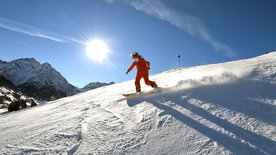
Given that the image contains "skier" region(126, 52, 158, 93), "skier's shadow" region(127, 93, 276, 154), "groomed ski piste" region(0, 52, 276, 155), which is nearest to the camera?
"skier's shadow" region(127, 93, 276, 154)

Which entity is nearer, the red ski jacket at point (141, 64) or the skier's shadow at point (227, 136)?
the skier's shadow at point (227, 136)

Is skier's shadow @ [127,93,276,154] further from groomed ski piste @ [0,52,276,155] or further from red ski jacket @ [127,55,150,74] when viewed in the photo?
red ski jacket @ [127,55,150,74]

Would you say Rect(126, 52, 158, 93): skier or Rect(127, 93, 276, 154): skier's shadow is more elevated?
Rect(126, 52, 158, 93): skier

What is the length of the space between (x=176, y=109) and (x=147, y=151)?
4.28 ft

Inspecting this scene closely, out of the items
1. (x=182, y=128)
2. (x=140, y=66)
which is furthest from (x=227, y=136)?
(x=140, y=66)

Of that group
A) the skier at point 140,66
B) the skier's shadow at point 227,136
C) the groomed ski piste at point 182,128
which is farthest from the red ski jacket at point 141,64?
the skier's shadow at point 227,136

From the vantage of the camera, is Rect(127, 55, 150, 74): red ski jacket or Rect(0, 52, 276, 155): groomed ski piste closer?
Rect(0, 52, 276, 155): groomed ski piste

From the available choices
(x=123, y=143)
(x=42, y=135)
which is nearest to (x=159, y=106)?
(x=123, y=143)

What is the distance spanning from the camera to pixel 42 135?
2953 millimetres

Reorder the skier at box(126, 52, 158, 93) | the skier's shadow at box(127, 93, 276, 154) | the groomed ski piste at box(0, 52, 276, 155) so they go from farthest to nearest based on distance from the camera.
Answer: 1. the skier at box(126, 52, 158, 93)
2. the groomed ski piste at box(0, 52, 276, 155)
3. the skier's shadow at box(127, 93, 276, 154)

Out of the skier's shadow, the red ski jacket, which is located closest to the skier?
the red ski jacket

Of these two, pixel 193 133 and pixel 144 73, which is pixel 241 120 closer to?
pixel 193 133

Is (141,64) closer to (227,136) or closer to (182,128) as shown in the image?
(182,128)

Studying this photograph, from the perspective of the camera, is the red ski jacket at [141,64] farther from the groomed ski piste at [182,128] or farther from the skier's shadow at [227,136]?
the skier's shadow at [227,136]
